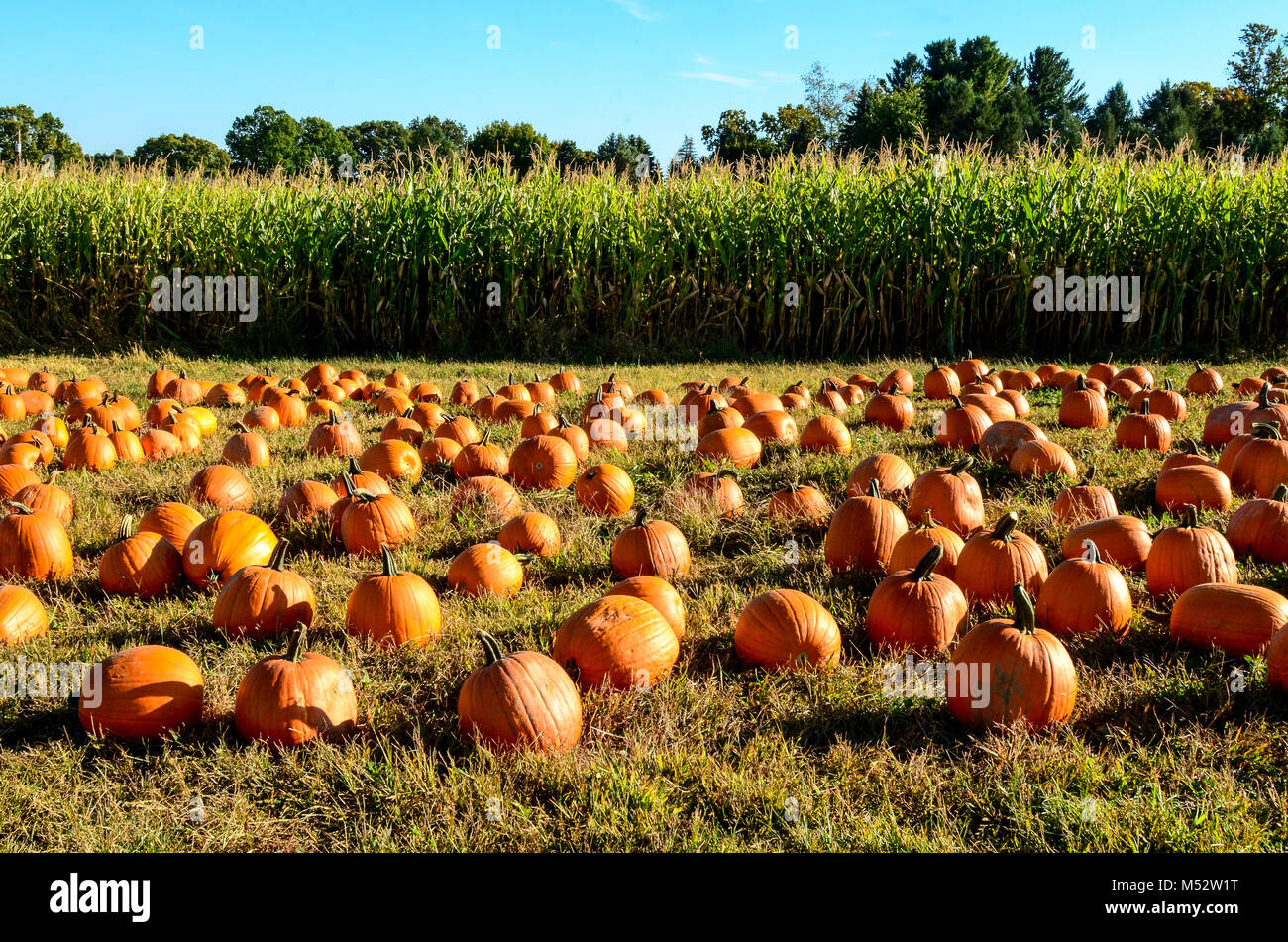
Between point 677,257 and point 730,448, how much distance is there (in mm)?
6652

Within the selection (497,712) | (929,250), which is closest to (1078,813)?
(497,712)

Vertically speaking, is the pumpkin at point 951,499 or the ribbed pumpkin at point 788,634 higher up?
the pumpkin at point 951,499

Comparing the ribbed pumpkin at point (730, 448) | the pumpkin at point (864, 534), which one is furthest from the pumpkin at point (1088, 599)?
the ribbed pumpkin at point (730, 448)

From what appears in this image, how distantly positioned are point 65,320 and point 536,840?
12841 mm

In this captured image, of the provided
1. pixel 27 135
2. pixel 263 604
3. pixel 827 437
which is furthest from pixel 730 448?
pixel 27 135

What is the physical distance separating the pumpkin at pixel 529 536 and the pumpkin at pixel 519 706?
4.41ft

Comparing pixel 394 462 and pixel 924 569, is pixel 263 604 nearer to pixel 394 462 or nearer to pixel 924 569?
pixel 394 462

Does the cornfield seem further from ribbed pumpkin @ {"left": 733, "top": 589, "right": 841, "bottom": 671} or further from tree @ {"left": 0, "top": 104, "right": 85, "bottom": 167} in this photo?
tree @ {"left": 0, "top": 104, "right": 85, "bottom": 167}

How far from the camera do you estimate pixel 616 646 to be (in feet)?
9.50

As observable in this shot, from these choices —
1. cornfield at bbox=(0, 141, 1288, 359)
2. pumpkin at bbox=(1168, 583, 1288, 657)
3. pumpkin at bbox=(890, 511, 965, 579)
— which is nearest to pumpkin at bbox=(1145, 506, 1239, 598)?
pumpkin at bbox=(1168, 583, 1288, 657)

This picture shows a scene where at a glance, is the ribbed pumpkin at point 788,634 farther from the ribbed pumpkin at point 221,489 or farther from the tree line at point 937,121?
the tree line at point 937,121

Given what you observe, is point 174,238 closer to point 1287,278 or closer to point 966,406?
point 966,406

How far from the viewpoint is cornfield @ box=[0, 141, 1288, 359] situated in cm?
1071

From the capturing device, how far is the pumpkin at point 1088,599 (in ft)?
10.3
